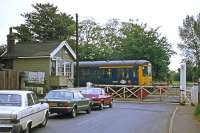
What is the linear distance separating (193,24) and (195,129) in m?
70.0

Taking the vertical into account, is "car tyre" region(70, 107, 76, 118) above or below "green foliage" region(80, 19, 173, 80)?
below

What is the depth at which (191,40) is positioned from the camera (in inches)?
3342

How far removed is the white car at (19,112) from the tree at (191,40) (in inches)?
2673

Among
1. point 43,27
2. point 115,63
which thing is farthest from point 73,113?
point 43,27

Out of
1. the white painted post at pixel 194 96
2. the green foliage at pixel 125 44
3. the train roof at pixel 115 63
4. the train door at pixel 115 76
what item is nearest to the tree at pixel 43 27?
the green foliage at pixel 125 44

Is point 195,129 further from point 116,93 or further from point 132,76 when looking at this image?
point 132,76

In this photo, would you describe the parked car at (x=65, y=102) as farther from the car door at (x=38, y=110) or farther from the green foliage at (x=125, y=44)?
the green foliage at (x=125, y=44)

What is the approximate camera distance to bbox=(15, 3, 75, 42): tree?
7050 cm

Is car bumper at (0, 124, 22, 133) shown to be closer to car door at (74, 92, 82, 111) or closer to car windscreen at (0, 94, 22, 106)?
car windscreen at (0, 94, 22, 106)

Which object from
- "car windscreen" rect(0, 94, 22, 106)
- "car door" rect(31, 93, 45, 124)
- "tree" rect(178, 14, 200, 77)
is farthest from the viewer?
"tree" rect(178, 14, 200, 77)

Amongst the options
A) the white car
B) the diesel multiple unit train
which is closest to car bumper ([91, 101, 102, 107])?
the white car

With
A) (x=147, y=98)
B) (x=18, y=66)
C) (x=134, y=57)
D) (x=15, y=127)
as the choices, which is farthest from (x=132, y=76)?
(x=15, y=127)

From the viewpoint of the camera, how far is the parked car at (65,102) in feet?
72.2

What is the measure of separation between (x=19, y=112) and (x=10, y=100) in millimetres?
1241
